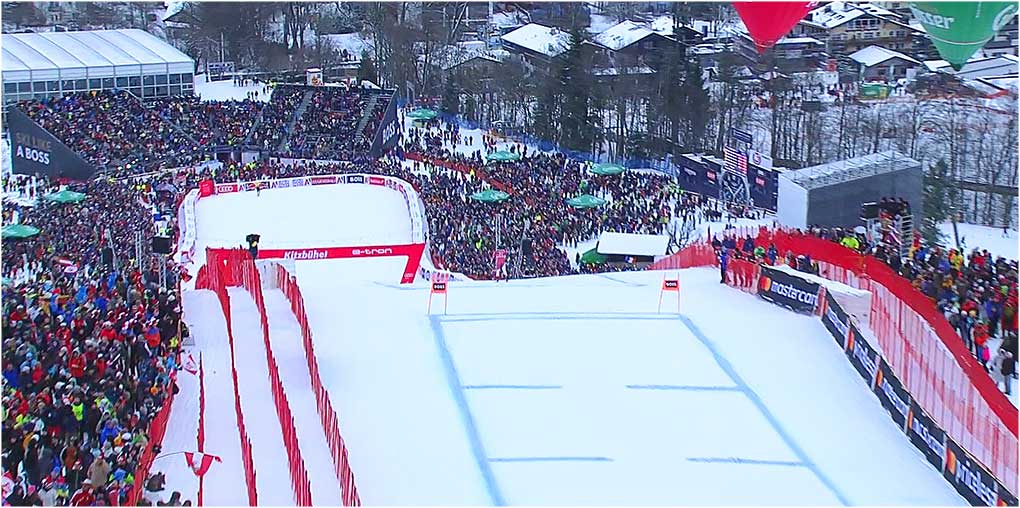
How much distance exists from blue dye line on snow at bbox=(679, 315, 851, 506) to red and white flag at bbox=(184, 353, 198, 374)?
5.86m

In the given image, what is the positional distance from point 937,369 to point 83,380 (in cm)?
781

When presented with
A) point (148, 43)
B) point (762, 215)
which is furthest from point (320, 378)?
point (148, 43)

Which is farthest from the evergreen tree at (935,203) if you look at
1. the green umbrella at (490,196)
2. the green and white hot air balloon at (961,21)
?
the green umbrella at (490,196)

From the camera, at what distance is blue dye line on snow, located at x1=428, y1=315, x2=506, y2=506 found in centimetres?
1112

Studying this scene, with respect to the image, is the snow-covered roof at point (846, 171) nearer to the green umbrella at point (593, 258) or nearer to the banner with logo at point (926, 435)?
the green umbrella at point (593, 258)

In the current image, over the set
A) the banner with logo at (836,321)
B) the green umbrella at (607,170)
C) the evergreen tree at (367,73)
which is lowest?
the banner with logo at (836,321)

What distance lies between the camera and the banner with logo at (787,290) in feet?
52.7

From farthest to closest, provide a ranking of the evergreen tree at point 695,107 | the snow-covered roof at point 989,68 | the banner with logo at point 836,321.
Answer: the snow-covered roof at point 989,68, the evergreen tree at point 695,107, the banner with logo at point 836,321

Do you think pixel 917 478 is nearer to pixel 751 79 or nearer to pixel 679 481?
pixel 679 481

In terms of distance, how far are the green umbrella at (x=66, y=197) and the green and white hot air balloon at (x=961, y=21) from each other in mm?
18190

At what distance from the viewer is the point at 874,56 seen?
57.7m

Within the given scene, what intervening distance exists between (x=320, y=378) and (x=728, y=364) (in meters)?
4.66

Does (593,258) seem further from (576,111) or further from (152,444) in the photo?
(576,111)

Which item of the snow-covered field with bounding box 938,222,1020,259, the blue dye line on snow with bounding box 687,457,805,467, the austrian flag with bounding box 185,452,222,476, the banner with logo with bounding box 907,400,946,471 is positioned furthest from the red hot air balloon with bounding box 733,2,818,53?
the snow-covered field with bounding box 938,222,1020,259
